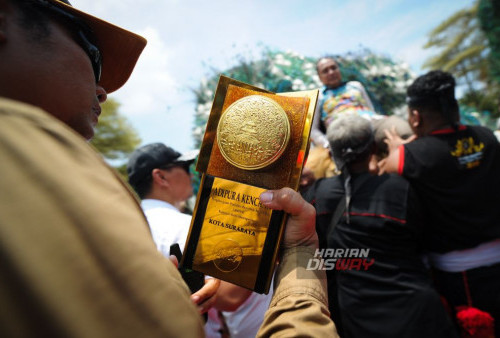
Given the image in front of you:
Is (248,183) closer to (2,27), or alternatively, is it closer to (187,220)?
(2,27)

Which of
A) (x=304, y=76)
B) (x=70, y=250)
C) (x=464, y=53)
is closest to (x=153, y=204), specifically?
(x=70, y=250)

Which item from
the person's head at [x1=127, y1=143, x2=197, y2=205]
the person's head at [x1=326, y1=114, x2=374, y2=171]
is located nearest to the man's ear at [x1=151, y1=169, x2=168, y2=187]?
the person's head at [x1=127, y1=143, x2=197, y2=205]

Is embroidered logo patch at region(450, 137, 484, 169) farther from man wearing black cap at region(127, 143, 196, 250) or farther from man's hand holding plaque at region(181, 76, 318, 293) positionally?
man wearing black cap at region(127, 143, 196, 250)

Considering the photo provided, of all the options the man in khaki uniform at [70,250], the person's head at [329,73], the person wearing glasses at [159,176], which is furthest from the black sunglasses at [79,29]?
the person's head at [329,73]

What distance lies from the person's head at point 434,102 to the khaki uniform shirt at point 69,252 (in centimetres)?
221

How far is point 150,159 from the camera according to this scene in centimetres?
240

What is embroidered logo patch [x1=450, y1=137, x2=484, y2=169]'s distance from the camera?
1964 mm

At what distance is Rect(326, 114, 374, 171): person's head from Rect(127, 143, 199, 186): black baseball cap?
1.11m

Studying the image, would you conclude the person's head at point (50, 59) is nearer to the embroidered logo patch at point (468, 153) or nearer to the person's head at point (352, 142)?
the person's head at point (352, 142)

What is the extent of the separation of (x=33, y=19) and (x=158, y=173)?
171 cm

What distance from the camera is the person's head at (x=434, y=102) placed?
2127 millimetres

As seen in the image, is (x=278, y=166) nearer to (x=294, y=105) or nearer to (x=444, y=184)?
(x=294, y=105)

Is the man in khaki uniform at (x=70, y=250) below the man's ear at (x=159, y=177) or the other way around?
the other way around

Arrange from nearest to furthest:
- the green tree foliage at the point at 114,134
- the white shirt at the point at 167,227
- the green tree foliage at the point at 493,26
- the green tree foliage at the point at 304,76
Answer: the white shirt at the point at 167,227, the green tree foliage at the point at 304,76, the green tree foliage at the point at 493,26, the green tree foliage at the point at 114,134
